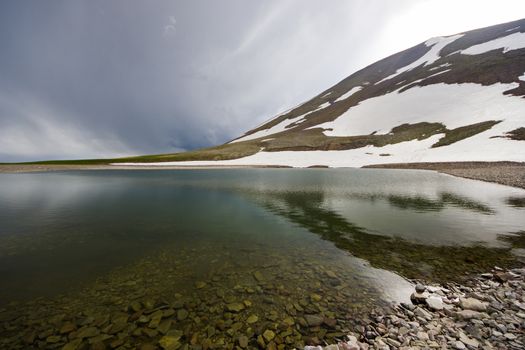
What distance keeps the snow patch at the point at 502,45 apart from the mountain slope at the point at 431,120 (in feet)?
1.91

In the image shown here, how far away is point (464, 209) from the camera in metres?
20.9

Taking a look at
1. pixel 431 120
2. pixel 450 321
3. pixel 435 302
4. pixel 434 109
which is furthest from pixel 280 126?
pixel 450 321

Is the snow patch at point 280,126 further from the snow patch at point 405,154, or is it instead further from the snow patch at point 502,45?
the snow patch at point 502,45

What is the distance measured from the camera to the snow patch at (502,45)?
135 meters

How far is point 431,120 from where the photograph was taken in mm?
99125

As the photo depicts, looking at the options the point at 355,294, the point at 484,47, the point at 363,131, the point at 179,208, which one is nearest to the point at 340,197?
the point at 179,208

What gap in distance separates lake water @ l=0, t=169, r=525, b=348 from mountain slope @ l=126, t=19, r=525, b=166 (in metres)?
58.7

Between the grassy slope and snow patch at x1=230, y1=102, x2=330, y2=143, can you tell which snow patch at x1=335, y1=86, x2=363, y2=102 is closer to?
snow patch at x1=230, y1=102, x2=330, y2=143

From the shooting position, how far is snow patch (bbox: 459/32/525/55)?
135375mm

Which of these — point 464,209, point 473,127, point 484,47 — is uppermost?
point 484,47

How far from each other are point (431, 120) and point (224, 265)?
117m

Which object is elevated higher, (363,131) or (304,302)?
(363,131)

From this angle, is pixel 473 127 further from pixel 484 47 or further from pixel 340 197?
pixel 484 47

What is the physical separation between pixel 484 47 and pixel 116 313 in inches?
8756
